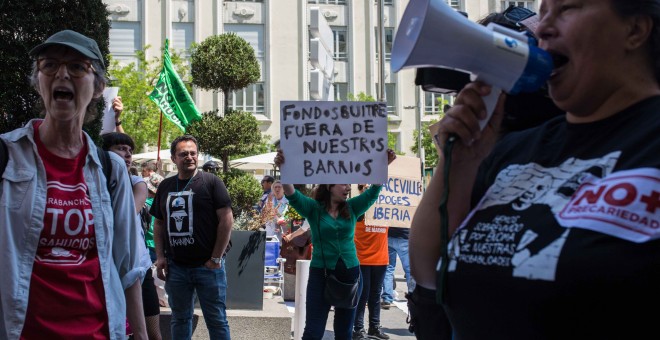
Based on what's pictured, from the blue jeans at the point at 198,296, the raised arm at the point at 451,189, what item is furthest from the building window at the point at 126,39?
the raised arm at the point at 451,189

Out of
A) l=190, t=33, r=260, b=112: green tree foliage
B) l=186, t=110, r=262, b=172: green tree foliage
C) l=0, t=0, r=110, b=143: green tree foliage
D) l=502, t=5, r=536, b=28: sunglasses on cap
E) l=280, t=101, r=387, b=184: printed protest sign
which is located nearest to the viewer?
l=502, t=5, r=536, b=28: sunglasses on cap

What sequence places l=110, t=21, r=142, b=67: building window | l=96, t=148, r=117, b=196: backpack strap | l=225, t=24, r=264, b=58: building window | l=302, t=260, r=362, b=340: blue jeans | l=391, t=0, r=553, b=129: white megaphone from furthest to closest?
1. l=225, t=24, r=264, b=58: building window
2. l=110, t=21, r=142, b=67: building window
3. l=302, t=260, r=362, b=340: blue jeans
4. l=96, t=148, r=117, b=196: backpack strap
5. l=391, t=0, r=553, b=129: white megaphone

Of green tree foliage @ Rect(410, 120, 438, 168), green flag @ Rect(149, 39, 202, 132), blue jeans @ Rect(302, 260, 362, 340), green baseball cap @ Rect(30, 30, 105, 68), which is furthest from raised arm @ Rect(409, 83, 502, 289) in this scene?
green tree foliage @ Rect(410, 120, 438, 168)

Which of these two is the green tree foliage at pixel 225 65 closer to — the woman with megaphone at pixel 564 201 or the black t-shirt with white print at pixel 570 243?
the woman with megaphone at pixel 564 201

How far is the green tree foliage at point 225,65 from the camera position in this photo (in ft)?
41.8

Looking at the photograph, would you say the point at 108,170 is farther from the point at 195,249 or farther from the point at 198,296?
the point at 198,296

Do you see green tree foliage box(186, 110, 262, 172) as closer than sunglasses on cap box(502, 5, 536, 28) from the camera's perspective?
No

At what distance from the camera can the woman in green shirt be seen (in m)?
6.57

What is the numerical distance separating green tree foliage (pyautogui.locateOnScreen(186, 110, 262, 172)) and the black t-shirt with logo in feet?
19.8

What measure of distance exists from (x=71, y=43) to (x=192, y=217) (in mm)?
3872

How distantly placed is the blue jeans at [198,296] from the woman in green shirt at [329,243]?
2.56ft

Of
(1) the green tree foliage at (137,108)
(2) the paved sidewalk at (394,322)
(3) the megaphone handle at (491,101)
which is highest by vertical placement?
(1) the green tree foliage at (137,108)

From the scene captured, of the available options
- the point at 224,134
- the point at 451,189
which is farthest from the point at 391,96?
the point at 451,189

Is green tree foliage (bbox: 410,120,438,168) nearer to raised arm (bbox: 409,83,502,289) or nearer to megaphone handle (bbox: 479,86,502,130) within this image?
raised arm (bbox: 409,83,502,289)
